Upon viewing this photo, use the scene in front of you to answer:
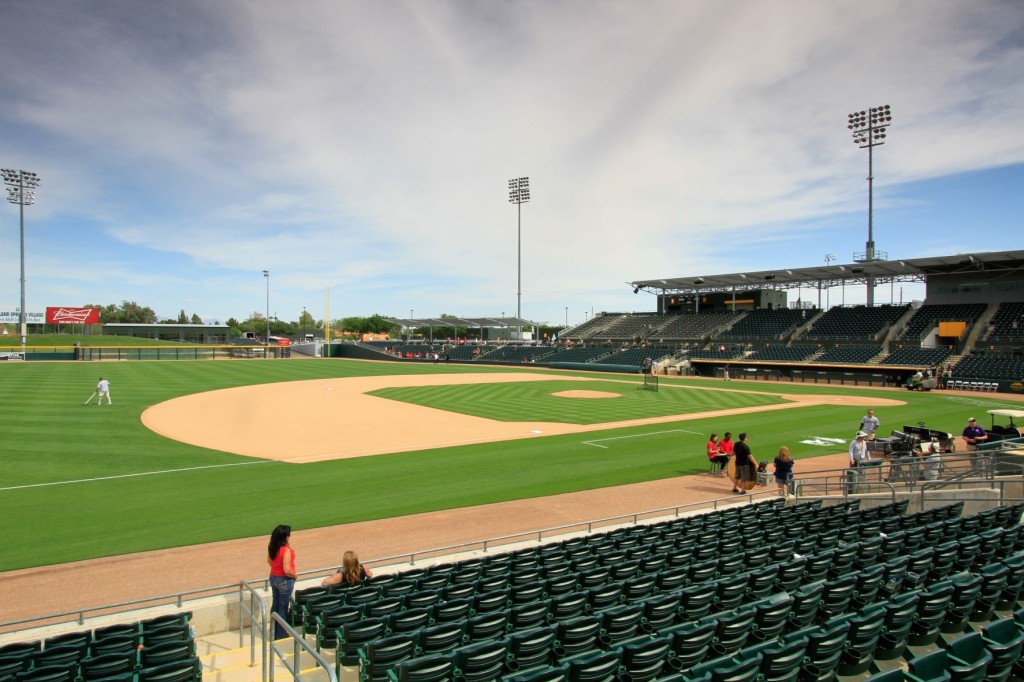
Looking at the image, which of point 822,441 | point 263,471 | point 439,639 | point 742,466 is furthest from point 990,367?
point 439,639

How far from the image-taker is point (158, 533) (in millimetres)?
13781

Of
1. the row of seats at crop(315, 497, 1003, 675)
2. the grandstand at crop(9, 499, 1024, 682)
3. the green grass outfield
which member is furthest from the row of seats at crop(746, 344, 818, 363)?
the row of seats at crop(315, 497, 1003, 675)

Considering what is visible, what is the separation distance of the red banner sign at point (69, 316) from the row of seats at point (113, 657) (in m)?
105

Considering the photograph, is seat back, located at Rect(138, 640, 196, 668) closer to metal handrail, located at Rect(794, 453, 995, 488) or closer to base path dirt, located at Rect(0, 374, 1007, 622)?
base path dirt, located at Rect(0, 374, 1007, 622)

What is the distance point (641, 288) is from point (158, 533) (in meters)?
71.2

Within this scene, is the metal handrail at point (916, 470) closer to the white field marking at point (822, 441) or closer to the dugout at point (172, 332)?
the white field marking at point (822, 441)

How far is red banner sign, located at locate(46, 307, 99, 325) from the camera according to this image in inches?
3605

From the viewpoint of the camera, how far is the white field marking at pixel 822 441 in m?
24.7

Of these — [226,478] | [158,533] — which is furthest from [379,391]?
[158,533]

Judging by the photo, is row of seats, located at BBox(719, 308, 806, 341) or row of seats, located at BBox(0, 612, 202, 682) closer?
row of seats, located at BBox(0, 612, 202, 682)

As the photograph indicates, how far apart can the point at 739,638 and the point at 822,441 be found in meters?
22.1

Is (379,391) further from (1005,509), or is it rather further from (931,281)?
(931,281)

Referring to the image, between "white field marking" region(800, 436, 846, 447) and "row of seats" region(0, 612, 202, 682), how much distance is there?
79.9 ft

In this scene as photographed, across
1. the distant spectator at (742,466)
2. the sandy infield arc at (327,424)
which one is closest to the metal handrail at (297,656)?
the distant spectator at (742,466)
